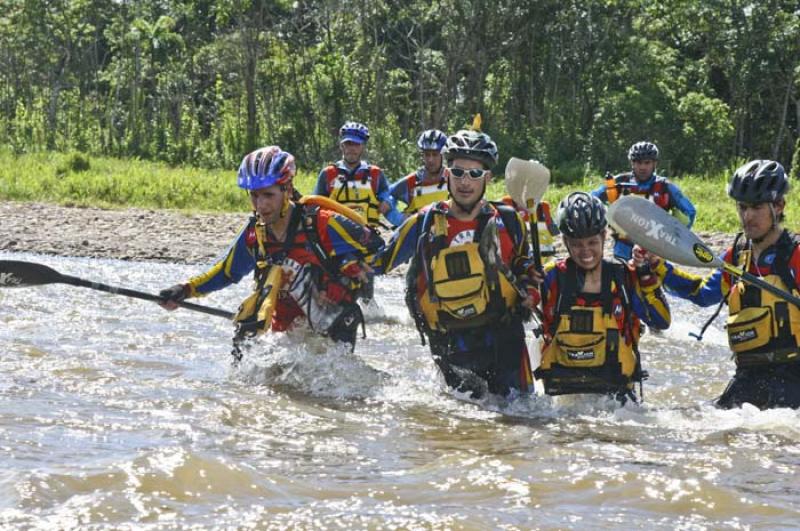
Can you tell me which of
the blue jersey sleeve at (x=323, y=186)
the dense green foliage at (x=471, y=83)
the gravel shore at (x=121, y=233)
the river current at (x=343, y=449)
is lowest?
the river current at (x=343, y=449)

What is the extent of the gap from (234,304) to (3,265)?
5029 millimetres

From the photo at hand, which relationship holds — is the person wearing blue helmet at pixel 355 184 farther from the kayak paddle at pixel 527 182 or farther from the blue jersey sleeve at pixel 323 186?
Result: the kayak paddle at pixel 527 182

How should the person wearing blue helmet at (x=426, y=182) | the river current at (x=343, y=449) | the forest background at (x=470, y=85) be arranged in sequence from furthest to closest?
the forest background at (x=470, y=85), the person wearing blue helmet at (x=426, y=182), the river current at (x=343, y=449)

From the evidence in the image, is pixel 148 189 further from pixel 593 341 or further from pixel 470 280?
pixel 593 341

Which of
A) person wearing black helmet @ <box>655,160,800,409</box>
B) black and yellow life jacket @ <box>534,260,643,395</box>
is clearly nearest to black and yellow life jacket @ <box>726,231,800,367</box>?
person wearing black helmet @ <box>655,160,800,409</box>

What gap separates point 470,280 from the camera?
6.29 meters

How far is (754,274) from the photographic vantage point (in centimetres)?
587

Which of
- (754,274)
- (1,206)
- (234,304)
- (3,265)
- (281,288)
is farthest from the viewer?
(1,206)

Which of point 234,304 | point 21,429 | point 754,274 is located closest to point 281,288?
point 21,429

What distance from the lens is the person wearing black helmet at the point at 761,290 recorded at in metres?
5.73

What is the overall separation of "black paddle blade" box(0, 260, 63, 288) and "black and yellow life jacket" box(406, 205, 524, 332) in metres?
2.67

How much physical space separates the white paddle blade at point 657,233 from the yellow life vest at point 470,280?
63 centimetres

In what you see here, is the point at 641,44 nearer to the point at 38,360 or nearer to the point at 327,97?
the point at 327,97

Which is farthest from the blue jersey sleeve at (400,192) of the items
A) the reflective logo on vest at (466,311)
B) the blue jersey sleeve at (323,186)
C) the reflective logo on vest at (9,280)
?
the reflective logo on vest at (466,311)
